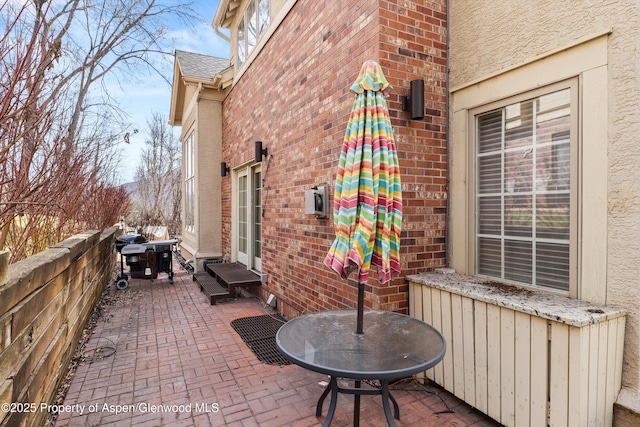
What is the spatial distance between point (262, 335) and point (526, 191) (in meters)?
3.44

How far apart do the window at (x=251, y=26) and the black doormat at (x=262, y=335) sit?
4.93 metres

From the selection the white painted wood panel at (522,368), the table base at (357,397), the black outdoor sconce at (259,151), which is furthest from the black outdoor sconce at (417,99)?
the black outdoor sconce at (259,151)

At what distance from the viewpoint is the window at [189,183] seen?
404 inches

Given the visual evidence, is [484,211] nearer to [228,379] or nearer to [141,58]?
[228,379]

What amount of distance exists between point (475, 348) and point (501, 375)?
25cm

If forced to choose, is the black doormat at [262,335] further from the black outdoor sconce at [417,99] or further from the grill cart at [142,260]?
the grill cart at [142,260]

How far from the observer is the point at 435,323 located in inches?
122

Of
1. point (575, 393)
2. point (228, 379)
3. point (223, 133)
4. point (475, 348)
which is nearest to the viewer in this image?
point (575, 393)

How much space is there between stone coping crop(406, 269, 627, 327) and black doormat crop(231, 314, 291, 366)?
68.6 inches

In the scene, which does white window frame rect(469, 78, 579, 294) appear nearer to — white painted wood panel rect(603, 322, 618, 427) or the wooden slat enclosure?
white painted wood panel rect(603, 322, 618, 427)

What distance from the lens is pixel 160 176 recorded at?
81.9ft

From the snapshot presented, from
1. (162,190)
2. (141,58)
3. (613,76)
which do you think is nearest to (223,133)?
(141,58)

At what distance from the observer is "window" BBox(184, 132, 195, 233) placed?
10.3 meters

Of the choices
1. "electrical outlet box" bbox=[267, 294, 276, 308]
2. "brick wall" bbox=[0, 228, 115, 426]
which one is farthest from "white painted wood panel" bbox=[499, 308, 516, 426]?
"electrical outlet box" bbox=[267, 294, 276, 308]
